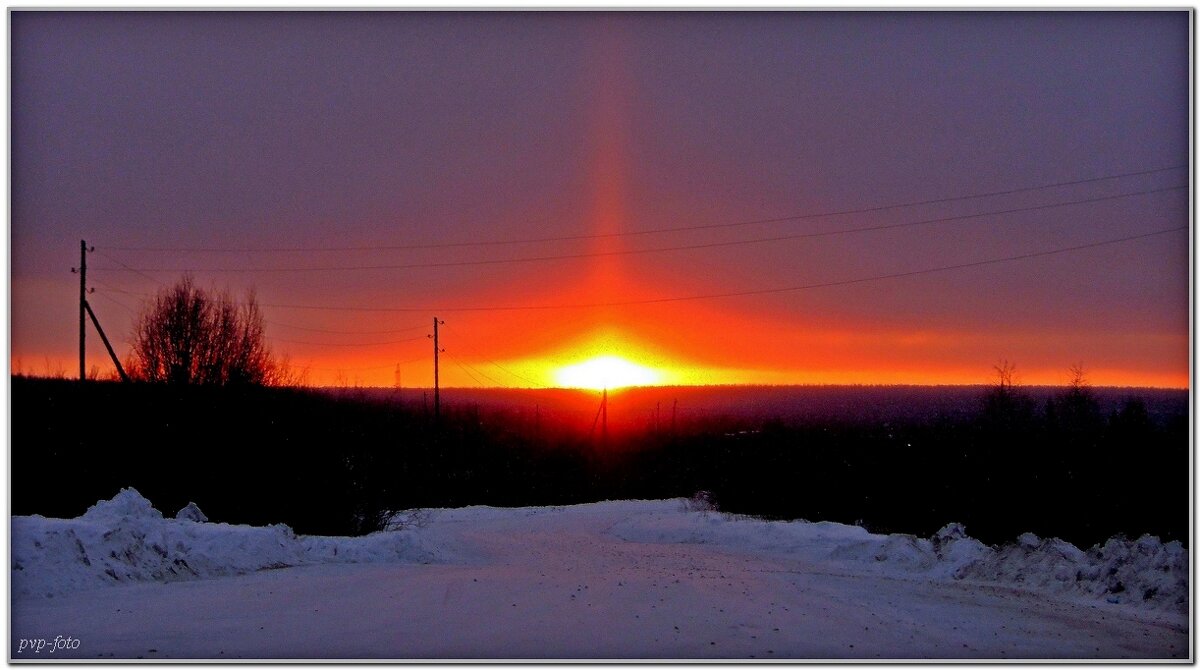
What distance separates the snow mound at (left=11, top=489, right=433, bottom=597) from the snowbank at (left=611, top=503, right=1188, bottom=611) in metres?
9.62

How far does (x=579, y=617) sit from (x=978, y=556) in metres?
10.2

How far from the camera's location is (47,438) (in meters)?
21.6

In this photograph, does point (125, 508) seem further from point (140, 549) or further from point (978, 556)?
point (978, 556)

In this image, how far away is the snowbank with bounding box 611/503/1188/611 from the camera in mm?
14836

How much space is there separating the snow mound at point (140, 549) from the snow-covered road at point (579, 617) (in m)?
0.35

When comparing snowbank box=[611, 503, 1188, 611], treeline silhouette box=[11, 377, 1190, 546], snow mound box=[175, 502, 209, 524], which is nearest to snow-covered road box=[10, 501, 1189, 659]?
snowbank box=[611, 503, 1188, 611]

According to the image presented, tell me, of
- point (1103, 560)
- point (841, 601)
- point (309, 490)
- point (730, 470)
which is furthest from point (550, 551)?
point (730, 470)

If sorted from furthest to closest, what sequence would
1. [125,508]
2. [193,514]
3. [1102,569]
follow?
1. [193,514]
2. [125,508]
3. [1102,569]

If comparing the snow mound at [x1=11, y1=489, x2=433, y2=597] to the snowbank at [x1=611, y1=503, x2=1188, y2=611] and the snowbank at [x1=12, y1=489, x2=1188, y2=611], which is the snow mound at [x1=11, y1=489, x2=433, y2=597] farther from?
the snowbank at [x1=611, y1=503, x2=1188, y2=611]

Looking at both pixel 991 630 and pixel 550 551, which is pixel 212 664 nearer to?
pixel 991 630

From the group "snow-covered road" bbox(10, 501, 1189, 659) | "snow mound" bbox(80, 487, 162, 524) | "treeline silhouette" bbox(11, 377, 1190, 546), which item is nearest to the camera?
"snow-covered road" bbox(10, 501, 1189, 659)

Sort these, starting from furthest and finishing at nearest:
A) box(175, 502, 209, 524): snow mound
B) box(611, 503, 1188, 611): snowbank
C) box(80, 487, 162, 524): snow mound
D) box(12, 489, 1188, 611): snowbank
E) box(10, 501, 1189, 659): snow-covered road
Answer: box(175, 502, 209, 524): snow mound < box(80, 487, 162, 524): snow mound < box(611, 503, 1188, 611): snowbank < box(12, 489, 1188, 611): snowbank < box(10, 501, 1189, 659): snow-covered road

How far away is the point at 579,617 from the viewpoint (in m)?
12.1

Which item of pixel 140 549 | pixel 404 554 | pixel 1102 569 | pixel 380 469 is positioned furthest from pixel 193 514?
pixel 1102 569
